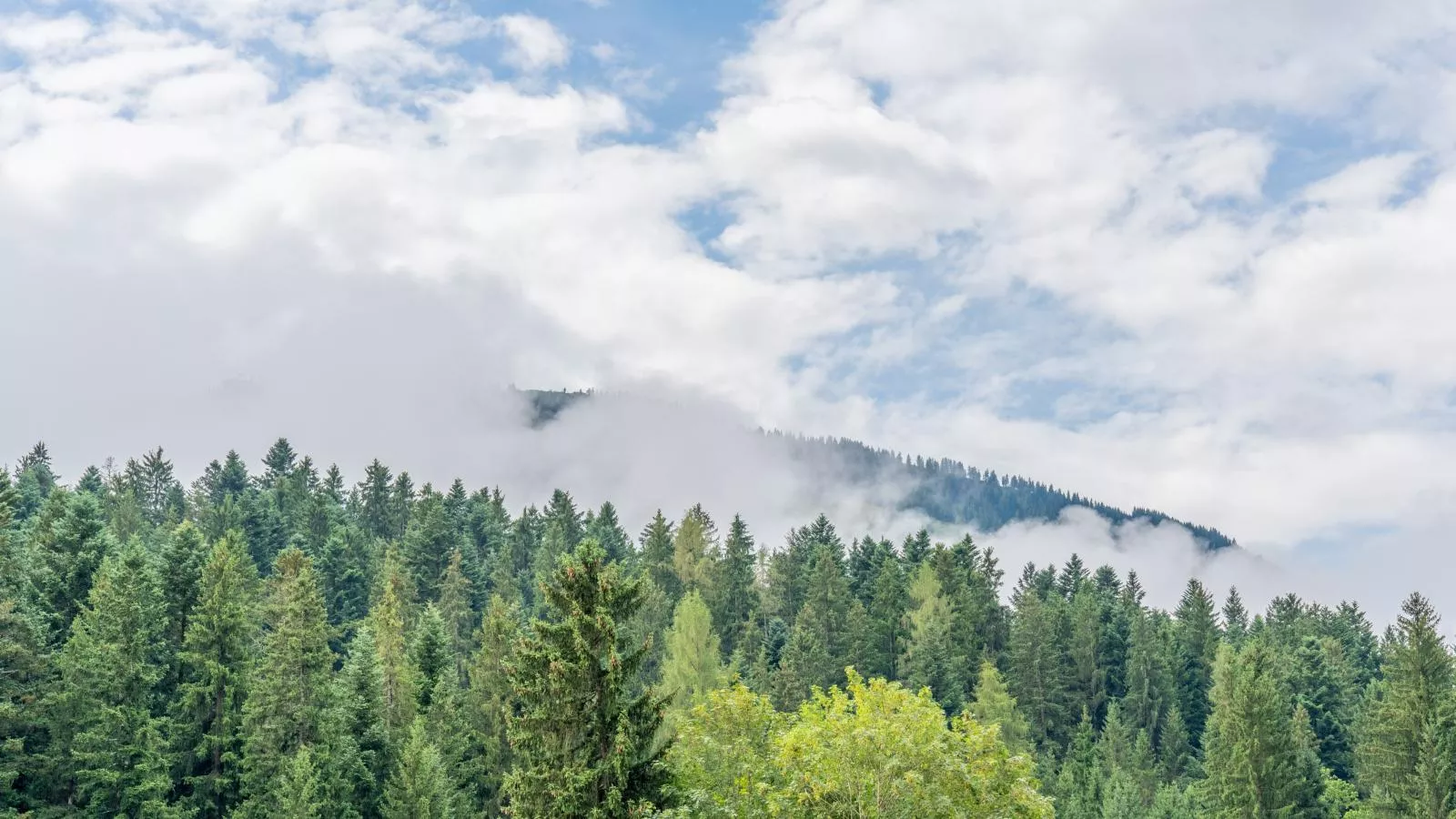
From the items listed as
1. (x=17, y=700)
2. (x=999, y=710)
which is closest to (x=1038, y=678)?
(x=999, y=710)

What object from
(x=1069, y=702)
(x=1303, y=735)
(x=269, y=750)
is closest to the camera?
(x=269, y=750)

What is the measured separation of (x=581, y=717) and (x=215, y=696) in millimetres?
30167

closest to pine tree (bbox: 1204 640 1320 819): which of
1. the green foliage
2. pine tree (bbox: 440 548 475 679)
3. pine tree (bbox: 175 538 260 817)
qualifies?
the green foliage

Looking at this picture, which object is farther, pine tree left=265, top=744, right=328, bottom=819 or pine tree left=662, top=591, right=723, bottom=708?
pine tree left=662, top=591, right=723, bottom=708

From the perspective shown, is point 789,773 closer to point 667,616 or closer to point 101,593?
point 101,593

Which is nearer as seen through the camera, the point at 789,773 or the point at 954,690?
the point at 789,773

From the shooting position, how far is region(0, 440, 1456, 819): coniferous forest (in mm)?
35250

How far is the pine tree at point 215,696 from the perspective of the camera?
54969 mm

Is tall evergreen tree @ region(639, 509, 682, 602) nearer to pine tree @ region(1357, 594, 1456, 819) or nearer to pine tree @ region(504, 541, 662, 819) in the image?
pine tree @ region(1357, 594, 1456, 819)

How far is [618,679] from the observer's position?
115ft

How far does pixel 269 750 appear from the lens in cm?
5306

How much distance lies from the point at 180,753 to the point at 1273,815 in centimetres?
6566

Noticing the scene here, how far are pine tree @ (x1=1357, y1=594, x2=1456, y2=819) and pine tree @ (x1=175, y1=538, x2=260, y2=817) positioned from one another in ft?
214

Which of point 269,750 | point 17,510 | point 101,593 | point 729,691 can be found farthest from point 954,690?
point 17,510
